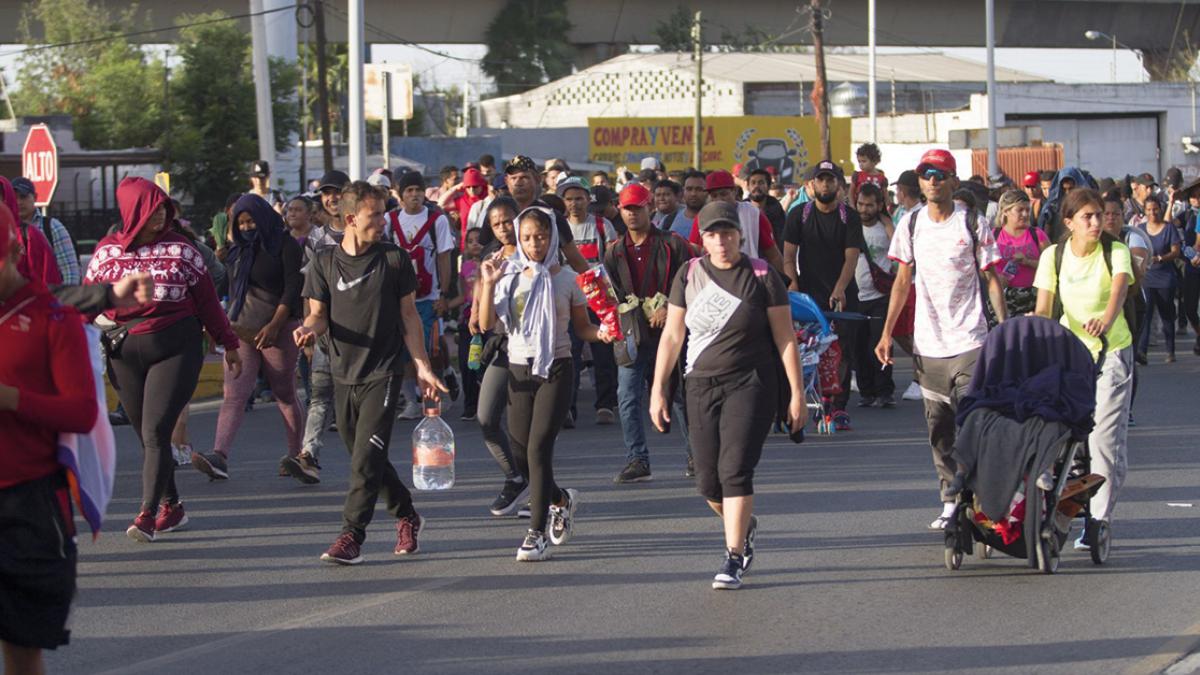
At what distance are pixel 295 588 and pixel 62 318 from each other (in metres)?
3.29

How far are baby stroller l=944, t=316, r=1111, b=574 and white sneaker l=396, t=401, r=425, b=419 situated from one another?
6931 millimetres

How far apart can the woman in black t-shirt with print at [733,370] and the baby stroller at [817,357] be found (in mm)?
4654

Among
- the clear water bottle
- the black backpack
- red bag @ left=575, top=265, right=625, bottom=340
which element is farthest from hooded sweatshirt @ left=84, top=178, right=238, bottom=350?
the black backpack

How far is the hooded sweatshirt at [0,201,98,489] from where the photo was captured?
4652mm

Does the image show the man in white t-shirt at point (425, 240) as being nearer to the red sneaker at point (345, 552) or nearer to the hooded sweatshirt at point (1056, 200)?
the red sneaker at point (345, 552)

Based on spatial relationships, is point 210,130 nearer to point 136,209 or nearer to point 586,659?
point 136,209

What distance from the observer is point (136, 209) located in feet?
28.1

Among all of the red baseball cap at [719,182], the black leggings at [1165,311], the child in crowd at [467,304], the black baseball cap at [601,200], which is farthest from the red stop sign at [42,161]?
the black leggings at [1165,311]

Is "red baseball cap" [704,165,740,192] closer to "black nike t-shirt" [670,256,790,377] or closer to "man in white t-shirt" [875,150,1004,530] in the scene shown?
"man in white t-shirt" [875,150,1004,530]

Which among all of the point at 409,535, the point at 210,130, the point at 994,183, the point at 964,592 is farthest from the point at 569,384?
the point at 210,130

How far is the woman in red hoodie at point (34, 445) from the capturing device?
15.3 feet

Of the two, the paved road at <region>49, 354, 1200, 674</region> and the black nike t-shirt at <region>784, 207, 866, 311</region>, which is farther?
the black nike t-shirt at <region>784, 207, 866, 311</region>

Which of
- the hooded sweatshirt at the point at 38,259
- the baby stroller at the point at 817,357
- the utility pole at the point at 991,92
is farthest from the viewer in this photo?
the utility pole at the point at 991,92

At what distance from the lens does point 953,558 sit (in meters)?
7.85
